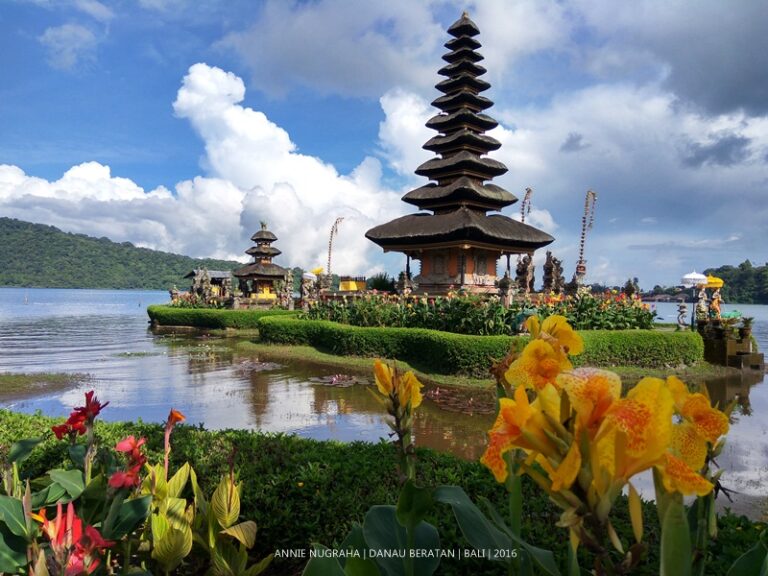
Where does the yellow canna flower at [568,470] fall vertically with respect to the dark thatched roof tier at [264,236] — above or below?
below

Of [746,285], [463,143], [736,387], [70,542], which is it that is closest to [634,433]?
[70,542]

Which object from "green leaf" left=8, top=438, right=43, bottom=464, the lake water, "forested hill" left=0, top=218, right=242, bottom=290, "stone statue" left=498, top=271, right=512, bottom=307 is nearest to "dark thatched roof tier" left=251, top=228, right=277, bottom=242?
the lake water

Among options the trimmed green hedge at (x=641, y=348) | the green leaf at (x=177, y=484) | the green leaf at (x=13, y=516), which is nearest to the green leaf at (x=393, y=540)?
the green leaf at (x=13, y=516)

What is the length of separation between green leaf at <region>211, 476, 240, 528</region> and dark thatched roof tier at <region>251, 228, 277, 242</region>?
140 ft

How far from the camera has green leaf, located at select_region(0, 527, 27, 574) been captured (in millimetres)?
2016

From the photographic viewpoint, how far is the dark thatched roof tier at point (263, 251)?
43344 millimetres

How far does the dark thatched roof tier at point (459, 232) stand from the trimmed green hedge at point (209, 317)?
692 centimetres

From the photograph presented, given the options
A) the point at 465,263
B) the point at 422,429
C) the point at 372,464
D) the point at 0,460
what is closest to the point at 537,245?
the point at 465,263

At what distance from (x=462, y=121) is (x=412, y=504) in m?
25.8

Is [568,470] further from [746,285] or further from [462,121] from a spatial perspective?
[746,285]

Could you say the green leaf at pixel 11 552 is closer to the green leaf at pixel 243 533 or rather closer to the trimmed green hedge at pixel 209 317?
the green leaf at pixel 243 533

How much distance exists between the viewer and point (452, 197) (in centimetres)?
2334

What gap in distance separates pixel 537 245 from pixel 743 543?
2221 centimetres

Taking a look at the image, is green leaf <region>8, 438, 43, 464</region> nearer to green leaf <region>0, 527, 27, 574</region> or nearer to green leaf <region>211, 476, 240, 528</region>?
green leaf <region>0, 527, 27, 574</region>
